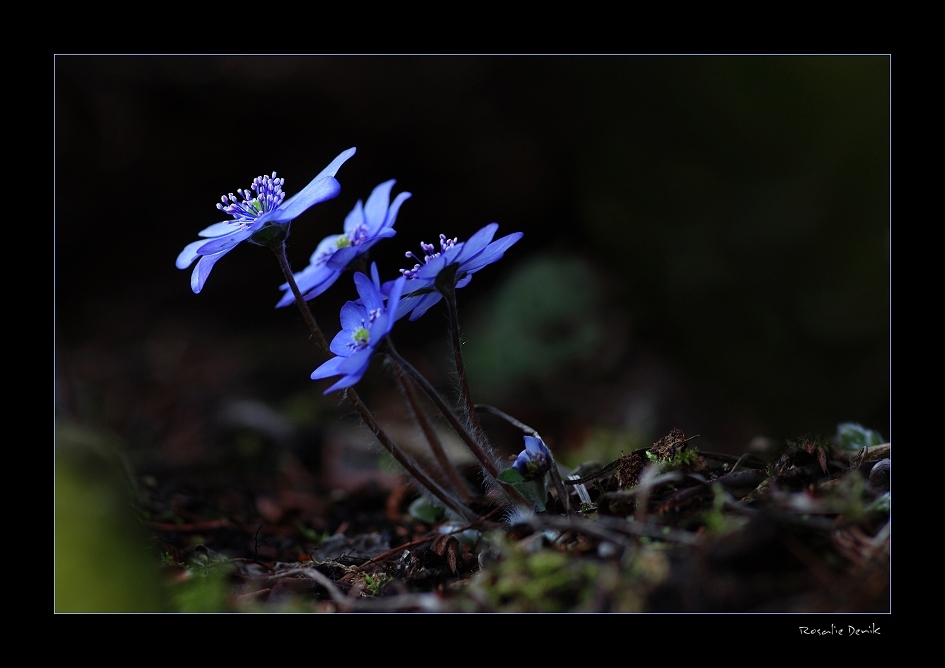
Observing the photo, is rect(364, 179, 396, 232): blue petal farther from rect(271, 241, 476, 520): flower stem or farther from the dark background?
the dark background

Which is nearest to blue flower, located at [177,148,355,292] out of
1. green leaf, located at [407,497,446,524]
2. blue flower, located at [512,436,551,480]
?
blue flower, located at [512,436,551,480]

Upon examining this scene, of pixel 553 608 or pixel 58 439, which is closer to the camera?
pixel 553 608

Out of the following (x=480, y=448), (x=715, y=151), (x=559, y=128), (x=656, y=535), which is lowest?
(x=656, y=535)

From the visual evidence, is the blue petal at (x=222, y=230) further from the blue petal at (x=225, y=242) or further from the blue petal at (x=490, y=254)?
the blue petal at (x=490, y=254)

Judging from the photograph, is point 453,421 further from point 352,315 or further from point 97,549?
point 97,549

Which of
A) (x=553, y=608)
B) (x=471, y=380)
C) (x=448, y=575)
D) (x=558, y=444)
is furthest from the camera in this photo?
(x=471, y=380)
